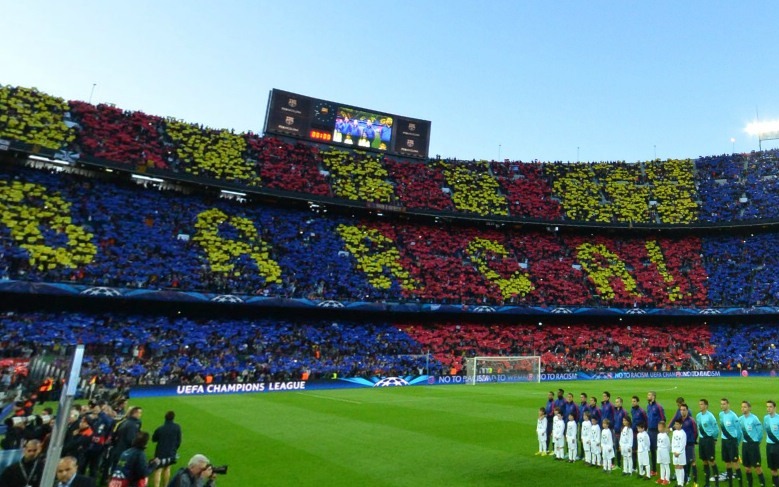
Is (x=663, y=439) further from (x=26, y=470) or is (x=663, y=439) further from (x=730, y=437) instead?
(x=26, y=470)

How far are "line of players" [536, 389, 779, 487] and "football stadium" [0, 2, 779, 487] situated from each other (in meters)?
0.07

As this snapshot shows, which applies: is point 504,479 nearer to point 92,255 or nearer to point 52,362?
point 52,362

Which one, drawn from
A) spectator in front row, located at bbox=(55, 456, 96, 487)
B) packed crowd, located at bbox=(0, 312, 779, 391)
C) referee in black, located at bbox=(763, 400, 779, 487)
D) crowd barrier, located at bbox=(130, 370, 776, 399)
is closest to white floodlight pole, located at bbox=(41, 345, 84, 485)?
spectator in front row, located at bbox=(55, 456, 96, 487)

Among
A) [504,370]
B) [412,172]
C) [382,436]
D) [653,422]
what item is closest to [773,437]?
[653,422]

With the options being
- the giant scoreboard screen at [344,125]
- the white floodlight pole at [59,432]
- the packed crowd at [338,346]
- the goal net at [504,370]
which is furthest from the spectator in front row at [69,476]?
the giant scoreboard screen at [344,125]

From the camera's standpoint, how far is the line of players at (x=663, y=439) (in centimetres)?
1119

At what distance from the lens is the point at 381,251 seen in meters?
46.7

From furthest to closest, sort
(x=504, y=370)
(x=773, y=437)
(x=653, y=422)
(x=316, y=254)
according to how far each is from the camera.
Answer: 1. (x=316, y=254)
2. (x=504, y=370)
3. (x=653, y=422)
4. (x=773, y=437)

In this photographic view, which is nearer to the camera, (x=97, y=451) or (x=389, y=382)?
(x=97, y=451)

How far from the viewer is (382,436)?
17062 millimetres

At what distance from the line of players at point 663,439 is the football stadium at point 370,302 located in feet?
0.22

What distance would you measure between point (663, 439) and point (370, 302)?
30.1 m

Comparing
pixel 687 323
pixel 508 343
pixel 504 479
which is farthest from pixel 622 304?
pixel 504 479

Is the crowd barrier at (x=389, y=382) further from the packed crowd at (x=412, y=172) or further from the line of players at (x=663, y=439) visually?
the line of players at (x=663, y=439)
